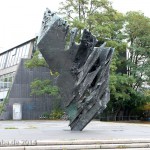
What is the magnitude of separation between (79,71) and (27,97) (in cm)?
2447

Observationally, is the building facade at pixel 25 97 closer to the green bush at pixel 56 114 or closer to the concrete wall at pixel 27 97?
the concrete wall at pixel 27 97

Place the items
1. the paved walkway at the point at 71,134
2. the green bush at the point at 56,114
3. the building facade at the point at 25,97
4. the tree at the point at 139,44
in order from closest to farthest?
the paved walkway at the point at 71,134 → the green bush at the point at 56,114 → the tree at the point at 139,44 → the building facade at the point at 25,97

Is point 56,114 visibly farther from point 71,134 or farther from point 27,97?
point 71,134

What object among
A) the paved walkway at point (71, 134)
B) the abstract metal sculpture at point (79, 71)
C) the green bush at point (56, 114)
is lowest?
the green bush at point (56, 114)

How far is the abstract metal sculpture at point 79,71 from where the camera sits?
52.2 feet

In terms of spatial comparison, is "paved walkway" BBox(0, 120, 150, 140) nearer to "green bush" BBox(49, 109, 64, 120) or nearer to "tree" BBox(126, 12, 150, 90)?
"green bush" BBox(49, 109, 64, 120)

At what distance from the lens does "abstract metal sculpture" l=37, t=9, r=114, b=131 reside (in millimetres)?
15898

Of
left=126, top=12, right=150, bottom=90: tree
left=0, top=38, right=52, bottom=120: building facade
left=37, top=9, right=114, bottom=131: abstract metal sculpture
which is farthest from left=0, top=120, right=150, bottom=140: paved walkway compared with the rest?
left=0, top=38, right=52, bottom=120: building facade

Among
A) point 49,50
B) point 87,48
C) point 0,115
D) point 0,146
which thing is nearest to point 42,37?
point 49,50

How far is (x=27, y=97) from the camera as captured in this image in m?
39.9

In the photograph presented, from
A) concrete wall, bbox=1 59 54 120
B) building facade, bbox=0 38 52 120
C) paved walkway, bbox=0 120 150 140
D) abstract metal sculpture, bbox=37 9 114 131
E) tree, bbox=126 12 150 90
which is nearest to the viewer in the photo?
paved walkway, bbox=0 120 150 140

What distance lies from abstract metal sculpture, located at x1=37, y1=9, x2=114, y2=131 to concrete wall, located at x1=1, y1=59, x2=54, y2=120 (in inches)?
936

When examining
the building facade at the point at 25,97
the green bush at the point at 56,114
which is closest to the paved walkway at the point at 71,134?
the green bush at the point at 56,114

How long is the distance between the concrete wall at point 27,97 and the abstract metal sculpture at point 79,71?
936 inches
